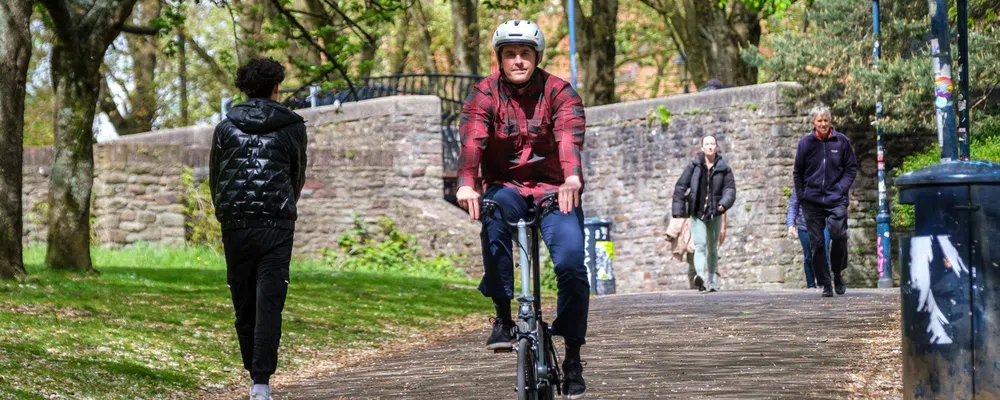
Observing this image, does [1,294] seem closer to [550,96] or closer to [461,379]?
[461,379]

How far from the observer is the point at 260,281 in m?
8.05

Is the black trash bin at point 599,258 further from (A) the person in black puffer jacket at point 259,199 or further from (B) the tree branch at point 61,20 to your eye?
(A) the person in black puffer jacket at point 259,199

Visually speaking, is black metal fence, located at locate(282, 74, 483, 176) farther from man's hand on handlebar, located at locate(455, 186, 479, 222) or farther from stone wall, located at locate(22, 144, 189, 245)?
man's hand on handlebar, located at locate(455, 186, 479, 222)

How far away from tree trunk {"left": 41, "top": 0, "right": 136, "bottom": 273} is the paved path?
492cm

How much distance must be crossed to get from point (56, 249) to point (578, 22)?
17.2 metres

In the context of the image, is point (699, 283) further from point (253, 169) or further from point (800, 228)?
point (253, 169)

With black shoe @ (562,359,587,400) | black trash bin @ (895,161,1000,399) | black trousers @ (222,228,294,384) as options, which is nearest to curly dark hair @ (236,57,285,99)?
black trousers @ (222,228,294,384)

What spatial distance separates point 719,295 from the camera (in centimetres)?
1722

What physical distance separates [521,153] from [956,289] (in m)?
2.04

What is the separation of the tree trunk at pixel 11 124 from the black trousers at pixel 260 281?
24.1 ft

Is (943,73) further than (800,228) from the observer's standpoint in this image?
No

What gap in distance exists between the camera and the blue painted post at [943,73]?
12008 millimetres

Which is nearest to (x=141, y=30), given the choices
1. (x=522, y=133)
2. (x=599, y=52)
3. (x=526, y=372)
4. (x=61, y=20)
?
(x=61, y=20)

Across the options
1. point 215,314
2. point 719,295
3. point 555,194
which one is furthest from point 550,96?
point 719,295
